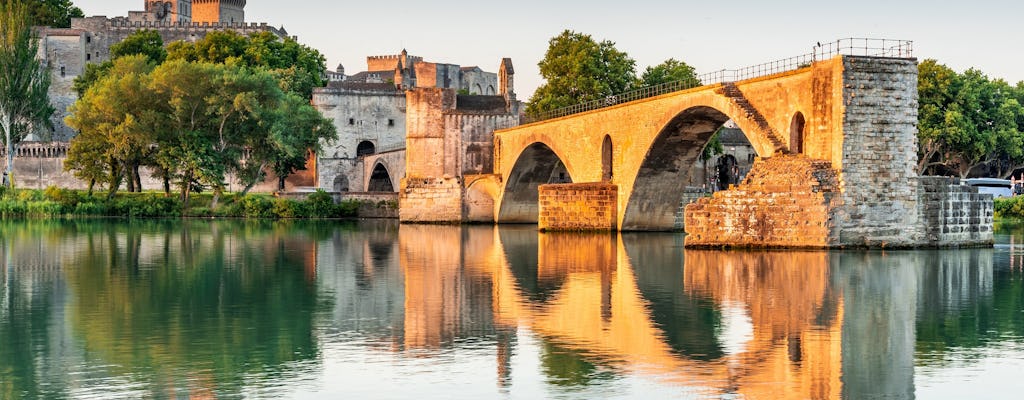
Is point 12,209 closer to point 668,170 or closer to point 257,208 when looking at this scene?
point 257,208

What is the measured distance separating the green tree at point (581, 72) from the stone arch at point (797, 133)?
32.9m

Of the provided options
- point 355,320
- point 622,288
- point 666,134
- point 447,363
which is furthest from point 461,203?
point 447,363

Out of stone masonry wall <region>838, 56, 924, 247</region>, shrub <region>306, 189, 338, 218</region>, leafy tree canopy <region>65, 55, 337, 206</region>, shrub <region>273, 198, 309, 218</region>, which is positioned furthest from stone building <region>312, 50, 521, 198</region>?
stone masonry wall <region>838, 56, 924, 247</region>

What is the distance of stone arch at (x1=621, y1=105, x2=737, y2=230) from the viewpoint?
1825 inches

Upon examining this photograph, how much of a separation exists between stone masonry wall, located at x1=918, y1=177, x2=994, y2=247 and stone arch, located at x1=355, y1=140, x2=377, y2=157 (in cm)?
6051

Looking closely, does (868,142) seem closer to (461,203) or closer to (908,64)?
(908,64)

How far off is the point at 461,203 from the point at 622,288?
38376mm

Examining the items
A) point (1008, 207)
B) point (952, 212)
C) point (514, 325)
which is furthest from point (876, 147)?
point (1008, 207)

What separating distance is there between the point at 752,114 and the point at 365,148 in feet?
192

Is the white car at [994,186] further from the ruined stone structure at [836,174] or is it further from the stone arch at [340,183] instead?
the stone arch at [340,183]

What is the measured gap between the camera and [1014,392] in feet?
51.5

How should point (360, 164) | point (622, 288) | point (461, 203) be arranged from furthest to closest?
point (360, 164) < point (461, 203) < point (622, 288)

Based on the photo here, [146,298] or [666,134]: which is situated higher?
[666,134]

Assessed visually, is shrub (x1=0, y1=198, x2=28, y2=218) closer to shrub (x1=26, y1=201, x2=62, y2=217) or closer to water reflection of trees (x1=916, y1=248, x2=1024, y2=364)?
shrub (x1=26, y1=201, x2=62, y2=217)
